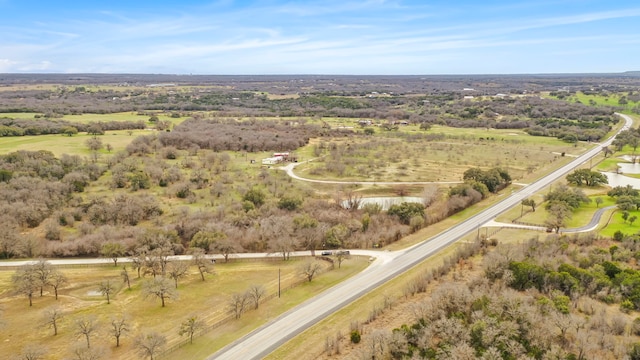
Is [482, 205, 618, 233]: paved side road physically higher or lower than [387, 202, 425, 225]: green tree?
lower

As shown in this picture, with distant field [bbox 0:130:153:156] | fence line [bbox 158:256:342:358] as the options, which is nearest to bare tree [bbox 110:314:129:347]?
fence line [bbox 158:256:342:358]

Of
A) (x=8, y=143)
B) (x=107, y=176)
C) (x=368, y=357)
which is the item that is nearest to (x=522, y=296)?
A: (x=368, y=357)

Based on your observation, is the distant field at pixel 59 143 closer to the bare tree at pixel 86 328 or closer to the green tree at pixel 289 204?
the green tree at pixel 289 204

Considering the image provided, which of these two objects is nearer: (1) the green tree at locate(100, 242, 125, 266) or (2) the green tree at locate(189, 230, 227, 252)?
(1) the green tree at locate(100, 242, 125, 266)

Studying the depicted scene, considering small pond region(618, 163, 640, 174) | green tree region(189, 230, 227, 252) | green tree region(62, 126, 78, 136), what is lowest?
green tree region(189, 230, 227, 252)

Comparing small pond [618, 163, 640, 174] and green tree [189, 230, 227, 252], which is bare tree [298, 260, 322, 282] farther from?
small pond [618, 163, 640, 174]

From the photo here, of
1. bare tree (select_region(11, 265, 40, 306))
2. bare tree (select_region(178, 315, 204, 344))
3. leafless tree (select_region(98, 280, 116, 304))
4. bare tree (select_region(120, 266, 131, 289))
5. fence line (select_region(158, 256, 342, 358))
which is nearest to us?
fence line (select_region(158, 256, 342, 358))

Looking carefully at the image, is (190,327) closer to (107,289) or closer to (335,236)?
(107,289)
